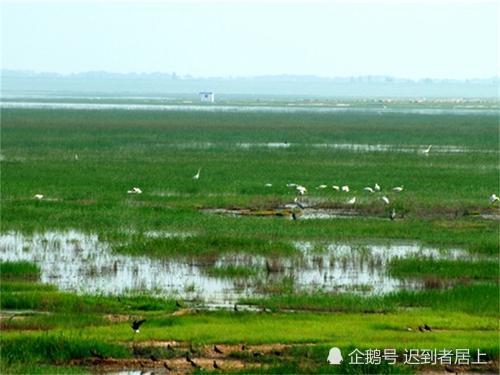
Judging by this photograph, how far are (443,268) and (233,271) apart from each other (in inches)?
112

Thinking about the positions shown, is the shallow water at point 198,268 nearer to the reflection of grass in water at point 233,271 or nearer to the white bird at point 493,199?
the reflection of grass in water at point 233,271

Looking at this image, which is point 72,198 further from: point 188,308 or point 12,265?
point 188,308

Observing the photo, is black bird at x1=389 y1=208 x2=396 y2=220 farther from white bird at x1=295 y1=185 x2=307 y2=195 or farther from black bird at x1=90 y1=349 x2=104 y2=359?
black bird at x1=90 y1=349 x2=104 y2=359

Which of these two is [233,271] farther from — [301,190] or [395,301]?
[301,190]

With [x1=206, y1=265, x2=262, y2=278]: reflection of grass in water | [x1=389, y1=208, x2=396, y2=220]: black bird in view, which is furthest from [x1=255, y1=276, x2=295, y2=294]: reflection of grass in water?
[x1=389, y1=208, x2=396, y2=220]: black bird

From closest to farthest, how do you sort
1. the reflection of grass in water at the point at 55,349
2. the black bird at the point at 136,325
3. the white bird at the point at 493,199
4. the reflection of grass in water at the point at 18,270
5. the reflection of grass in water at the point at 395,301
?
the reflection of grass in water at the point at 55,349
the black bird at the point at 136,325
the reflection of grass in water at the point at 395,301
the reflection of grass in water at the point at 18,270
the white bird at the point at 493,199

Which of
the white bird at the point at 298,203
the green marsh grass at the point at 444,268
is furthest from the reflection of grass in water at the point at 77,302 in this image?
the white bird at the point at 298,203

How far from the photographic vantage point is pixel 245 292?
50.3 feet

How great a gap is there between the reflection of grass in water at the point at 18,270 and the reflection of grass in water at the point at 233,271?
7.55 feet

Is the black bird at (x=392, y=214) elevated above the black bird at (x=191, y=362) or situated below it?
below

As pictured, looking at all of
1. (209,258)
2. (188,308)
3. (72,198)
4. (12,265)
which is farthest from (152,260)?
(72,198)

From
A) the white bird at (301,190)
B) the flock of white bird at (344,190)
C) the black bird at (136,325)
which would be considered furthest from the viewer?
the white bird at (301,190)

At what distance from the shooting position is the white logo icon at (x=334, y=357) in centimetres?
1146

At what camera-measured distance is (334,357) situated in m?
11.5
